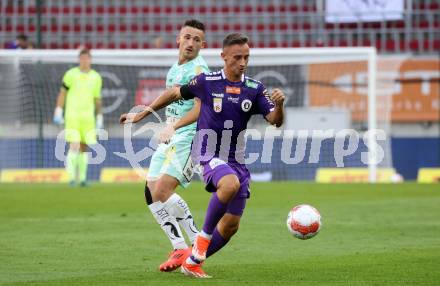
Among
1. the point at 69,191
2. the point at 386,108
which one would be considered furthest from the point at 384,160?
the point at 69,191

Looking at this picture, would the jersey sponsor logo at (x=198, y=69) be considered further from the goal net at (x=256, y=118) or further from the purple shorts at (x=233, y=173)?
the goal net at (x=256, y=118)

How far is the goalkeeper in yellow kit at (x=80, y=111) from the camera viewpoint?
19.4m

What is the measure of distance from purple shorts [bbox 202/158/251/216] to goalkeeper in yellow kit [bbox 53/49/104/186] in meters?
11.8

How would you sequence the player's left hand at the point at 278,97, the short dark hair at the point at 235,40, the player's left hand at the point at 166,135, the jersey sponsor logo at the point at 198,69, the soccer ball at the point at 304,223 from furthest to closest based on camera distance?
the jersey sponsor logo at the point at 198,69, the soccer ball at the point at 304,223, the player's left hand at the point at 166,135, the short dark hair at the point at 235,40, the player's left hand at the point at 278,97

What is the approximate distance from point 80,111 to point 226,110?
1231cm

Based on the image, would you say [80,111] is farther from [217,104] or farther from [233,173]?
[233,173]

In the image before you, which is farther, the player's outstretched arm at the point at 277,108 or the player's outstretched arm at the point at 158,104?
the player's outstretched arm at the point at 158,104

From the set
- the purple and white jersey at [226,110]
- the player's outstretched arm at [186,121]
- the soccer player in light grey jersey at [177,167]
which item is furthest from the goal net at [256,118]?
the purple and white jersey at [226,110]

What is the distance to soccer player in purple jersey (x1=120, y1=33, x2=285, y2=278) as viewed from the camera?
762 centimetres

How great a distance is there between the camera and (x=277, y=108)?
24.8 feet

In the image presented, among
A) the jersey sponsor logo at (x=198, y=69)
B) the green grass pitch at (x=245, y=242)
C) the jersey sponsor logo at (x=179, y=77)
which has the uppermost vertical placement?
the jersey sponsor logo at (x=198, y=69)

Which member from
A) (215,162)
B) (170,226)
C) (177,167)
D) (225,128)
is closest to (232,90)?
(225,128)

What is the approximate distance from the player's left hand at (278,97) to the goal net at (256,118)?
44.6 feet

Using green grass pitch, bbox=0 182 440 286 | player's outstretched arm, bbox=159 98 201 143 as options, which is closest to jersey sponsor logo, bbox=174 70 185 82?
player's outstretched arm, bbox=159 98 201 143
